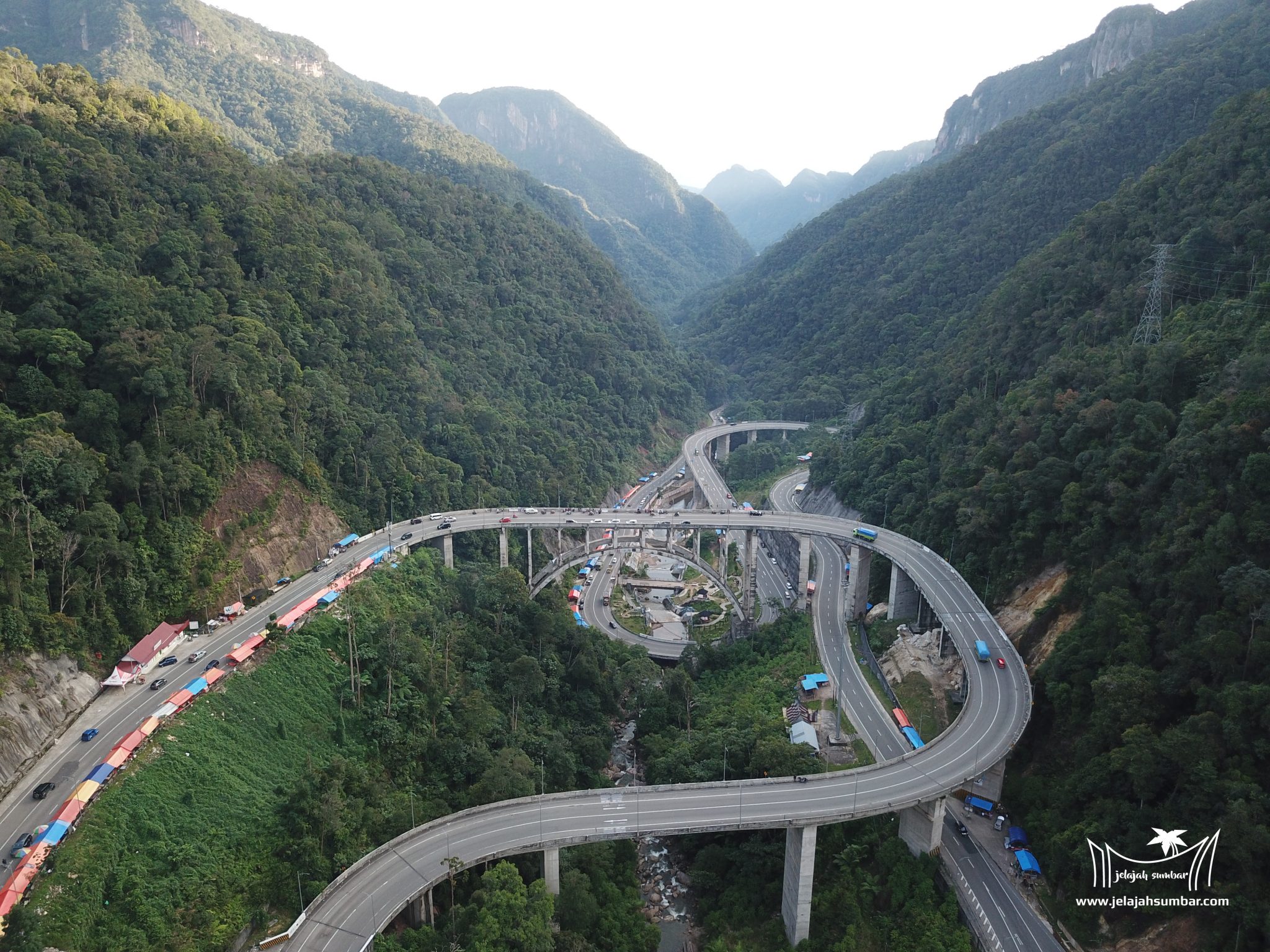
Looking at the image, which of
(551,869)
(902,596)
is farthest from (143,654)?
(902,596)

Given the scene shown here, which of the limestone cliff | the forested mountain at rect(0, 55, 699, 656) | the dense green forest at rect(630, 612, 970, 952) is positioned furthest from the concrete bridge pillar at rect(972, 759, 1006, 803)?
the forested mountain at rect(0, 55, 699, 656)

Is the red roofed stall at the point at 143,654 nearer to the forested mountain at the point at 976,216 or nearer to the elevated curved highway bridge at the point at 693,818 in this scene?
the elevated curved highway bridge at the point at 693,818

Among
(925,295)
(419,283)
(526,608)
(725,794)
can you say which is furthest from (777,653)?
(925,295)

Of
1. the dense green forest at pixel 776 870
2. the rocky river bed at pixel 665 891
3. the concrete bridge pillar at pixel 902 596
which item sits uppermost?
the concrete bridge pillar at pixel 902 596

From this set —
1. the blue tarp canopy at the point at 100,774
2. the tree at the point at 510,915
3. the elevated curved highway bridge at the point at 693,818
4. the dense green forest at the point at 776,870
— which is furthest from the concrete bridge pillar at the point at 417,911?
the blue tarp canopy at the point at 100,774

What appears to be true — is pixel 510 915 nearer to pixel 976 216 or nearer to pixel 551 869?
pixel 551 869

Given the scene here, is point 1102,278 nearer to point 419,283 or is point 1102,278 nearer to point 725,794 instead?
point 725,794
